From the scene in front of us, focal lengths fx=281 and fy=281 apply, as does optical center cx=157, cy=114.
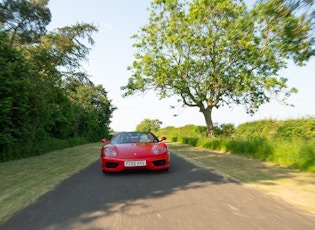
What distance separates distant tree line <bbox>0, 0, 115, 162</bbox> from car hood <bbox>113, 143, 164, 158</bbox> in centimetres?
516

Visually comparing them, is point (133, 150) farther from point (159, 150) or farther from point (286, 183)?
point (286, 183)

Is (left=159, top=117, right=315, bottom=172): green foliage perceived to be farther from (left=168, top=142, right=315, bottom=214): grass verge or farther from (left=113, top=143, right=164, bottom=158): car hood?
(left=113, top=143, right=164, bottom=158): car hood

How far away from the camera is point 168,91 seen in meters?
25.8

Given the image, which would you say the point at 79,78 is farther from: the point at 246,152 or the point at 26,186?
the point at 26,186

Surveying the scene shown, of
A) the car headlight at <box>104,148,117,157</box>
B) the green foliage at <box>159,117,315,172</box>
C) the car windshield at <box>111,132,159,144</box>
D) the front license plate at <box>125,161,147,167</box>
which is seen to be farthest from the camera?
the car windshield at <box>111,132,159,144</box>

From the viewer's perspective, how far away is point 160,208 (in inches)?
159

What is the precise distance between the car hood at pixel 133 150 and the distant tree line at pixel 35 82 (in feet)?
16.9

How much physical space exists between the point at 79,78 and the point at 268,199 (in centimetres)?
2572

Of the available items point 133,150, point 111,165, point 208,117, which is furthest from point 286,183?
point 208,117

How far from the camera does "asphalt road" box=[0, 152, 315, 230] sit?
3381 millimetres

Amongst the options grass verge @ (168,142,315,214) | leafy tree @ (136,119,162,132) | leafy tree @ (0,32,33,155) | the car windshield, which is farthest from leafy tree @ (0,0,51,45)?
leafy tree @ (136,119,162,132)

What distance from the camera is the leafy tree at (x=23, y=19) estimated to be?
2212 cm

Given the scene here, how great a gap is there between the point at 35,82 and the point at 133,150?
24.0 ft

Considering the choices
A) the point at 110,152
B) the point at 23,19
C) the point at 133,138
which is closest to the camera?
the point at 110,152
